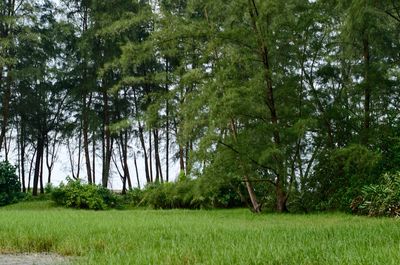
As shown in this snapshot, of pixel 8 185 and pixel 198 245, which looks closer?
pixel 198 245

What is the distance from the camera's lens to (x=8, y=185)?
19078 mm

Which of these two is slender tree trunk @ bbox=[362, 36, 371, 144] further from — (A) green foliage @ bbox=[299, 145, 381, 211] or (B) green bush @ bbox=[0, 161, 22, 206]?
(B) green bush @ bbox=[0, 161, 22, 206]

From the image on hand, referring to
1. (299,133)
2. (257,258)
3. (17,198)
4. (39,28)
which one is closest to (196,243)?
(257,258)

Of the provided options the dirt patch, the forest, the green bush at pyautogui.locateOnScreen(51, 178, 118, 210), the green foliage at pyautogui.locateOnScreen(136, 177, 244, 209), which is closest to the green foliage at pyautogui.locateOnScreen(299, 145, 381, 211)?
the forest

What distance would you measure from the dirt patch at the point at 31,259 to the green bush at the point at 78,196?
11262mm

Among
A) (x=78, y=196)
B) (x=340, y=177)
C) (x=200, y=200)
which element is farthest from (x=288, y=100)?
(x=78, y=196)

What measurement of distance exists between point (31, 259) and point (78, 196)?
11760mm

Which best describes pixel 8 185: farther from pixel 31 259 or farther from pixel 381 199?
pixel 31 259

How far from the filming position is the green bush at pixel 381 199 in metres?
9.55

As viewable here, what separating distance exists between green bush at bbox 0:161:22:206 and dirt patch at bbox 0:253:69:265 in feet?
44.8

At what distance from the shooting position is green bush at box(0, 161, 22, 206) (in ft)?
61.1

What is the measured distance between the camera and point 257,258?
156 inches

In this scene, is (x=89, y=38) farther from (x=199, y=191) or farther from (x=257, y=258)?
(x=257, y=258)

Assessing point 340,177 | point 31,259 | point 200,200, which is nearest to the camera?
point 31,259
